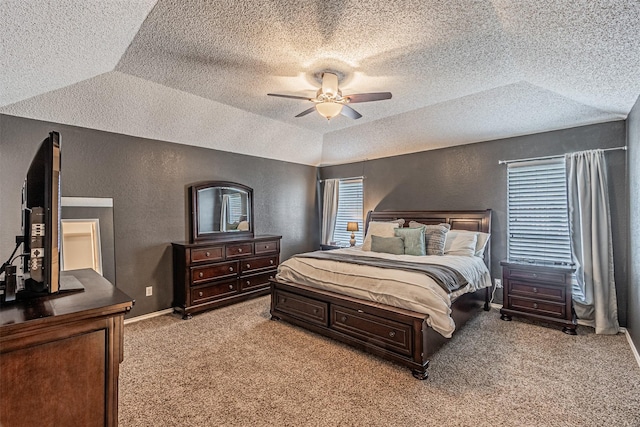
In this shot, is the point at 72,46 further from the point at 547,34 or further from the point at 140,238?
the point at 547,34

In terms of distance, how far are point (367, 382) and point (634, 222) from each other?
2.96 metres

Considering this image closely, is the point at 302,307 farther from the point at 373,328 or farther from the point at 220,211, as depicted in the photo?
the point at 220,211

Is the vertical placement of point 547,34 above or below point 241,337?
above

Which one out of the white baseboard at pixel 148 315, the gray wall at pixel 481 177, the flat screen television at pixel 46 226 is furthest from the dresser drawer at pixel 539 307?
the white baseboard at pixel 148 315

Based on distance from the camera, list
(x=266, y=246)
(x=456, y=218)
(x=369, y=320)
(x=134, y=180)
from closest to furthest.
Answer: (x=369, y=320), (x=134, y=180), (x=456, y=218), (x=266, y=246)

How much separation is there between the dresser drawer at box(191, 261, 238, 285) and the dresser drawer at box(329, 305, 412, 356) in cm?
191

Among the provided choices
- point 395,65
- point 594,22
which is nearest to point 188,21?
point 395,65

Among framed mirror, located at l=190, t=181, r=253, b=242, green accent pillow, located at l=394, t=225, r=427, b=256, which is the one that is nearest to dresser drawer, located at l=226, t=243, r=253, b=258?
framed mirror, located at l=190, t=181, r=253, b=242

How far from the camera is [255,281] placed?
4.80 meters

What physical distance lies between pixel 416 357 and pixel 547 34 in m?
Result: 2.56

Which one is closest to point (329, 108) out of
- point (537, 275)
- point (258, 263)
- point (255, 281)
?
point (258, 263)

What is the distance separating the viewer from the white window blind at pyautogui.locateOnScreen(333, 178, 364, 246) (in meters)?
6.04

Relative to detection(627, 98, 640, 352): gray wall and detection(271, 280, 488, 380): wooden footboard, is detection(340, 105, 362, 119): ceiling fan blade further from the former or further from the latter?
detection(627, 98, 640, 352): gray wall

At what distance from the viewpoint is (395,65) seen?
2820 mm
